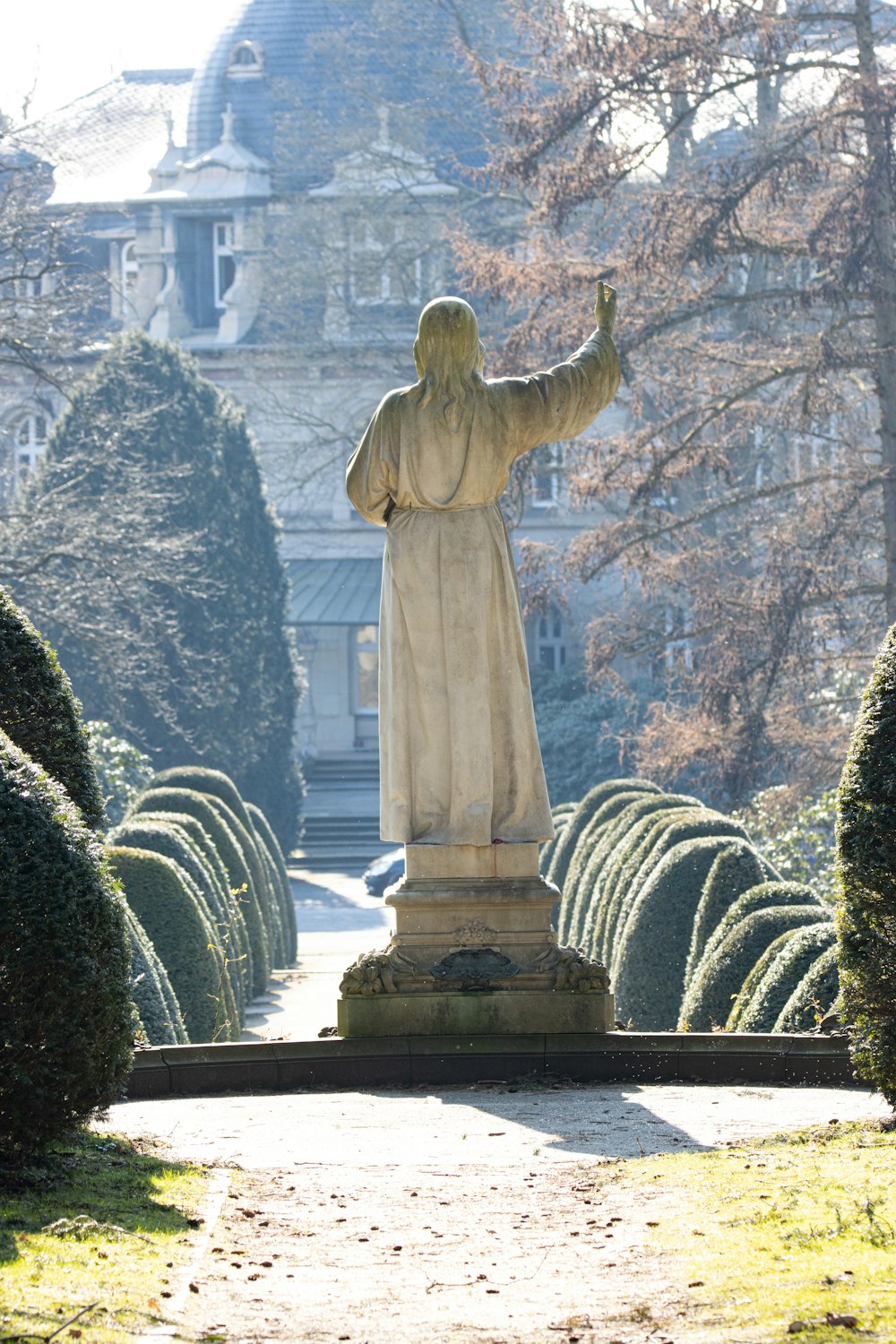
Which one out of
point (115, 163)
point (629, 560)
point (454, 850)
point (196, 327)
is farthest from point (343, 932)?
point (115, 163)

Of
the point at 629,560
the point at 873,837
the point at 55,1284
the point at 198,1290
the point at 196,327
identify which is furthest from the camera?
the point at 196,327

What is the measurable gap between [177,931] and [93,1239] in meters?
8.17

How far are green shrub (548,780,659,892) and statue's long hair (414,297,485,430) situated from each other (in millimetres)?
14289

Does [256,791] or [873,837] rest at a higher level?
[873,837]

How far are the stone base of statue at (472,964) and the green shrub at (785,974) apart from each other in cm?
189

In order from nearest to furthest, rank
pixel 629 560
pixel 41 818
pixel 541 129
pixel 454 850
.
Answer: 1. pixel 41 818
2. pixel 454 850
3. pixel 541 129
4. pixel 629 560

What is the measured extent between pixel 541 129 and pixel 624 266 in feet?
5.06

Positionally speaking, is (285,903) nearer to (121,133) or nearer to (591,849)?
(591,849)

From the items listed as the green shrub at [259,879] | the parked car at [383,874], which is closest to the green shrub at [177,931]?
the green shrub at [259,879]

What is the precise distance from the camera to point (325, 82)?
1923 inches

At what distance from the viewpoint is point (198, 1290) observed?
4.66 metres

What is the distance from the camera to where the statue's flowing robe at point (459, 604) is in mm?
8078

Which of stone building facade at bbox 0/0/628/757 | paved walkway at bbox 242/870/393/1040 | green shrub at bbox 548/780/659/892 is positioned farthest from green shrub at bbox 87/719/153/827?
stone building facade at bbox 0/0/628/757

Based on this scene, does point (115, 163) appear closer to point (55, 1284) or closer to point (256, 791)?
point (256, 791)
